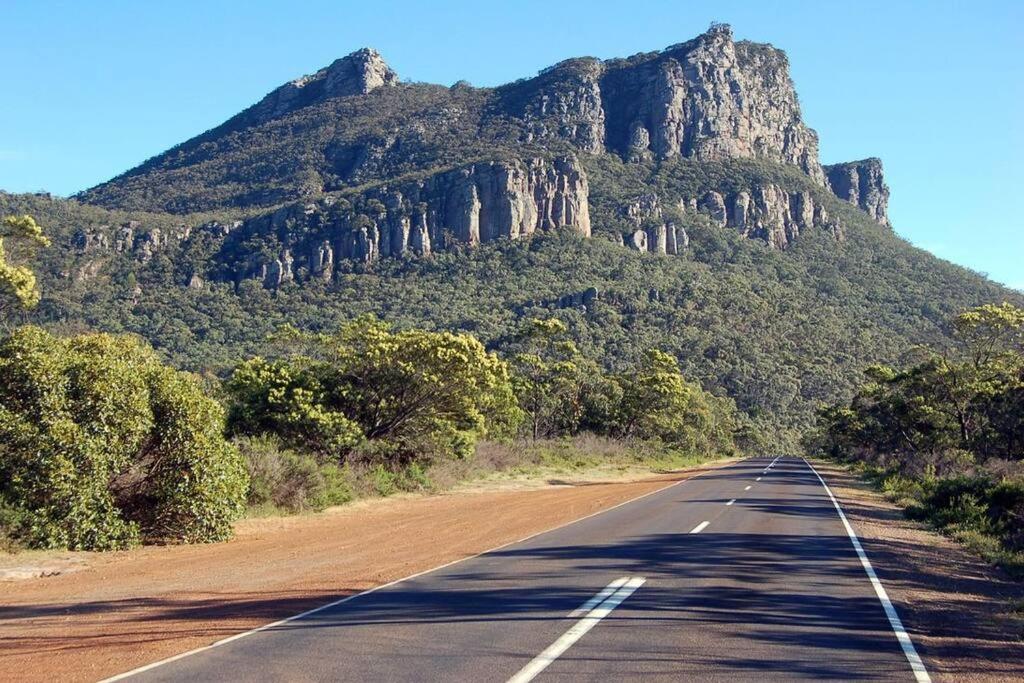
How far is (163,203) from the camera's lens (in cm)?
14062

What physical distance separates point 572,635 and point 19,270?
14915 mm

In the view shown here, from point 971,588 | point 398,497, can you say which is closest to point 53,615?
point 971,588

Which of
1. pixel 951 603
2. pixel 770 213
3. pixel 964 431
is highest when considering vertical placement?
pixel 770 213

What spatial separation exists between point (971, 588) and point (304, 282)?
109 metres

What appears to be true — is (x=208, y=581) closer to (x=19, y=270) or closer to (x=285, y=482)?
(x=285, y=482)

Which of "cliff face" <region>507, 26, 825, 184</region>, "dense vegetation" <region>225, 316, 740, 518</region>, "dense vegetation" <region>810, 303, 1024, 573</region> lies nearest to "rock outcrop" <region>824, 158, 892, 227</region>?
"cliff face" <region>507, 26, 825, 184</region>

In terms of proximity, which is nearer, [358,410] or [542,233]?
[358,410]

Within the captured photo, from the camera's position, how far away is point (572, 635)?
298 inches

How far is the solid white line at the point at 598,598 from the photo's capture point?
8609 millimetres

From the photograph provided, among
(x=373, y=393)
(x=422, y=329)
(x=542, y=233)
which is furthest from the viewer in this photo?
(x=542, y=233)

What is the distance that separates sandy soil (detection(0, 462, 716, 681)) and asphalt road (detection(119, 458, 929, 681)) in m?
0.72

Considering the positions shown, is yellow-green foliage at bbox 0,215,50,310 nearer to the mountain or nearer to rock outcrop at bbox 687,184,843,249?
the mountain

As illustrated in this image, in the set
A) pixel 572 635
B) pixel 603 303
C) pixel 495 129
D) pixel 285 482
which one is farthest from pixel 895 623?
pixel 495 129

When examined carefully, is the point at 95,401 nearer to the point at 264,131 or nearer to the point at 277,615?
the point at 277,615
